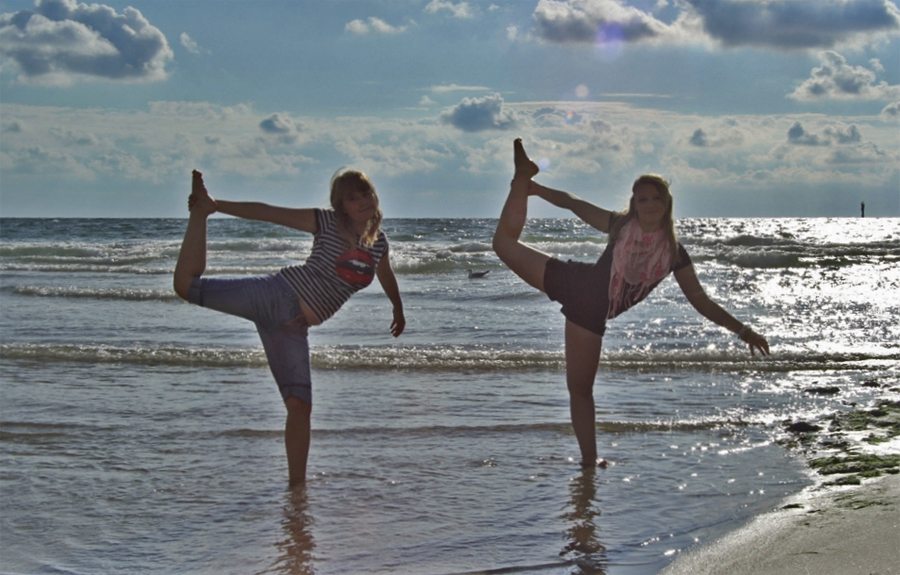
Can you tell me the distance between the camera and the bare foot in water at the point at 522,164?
5.11 meters

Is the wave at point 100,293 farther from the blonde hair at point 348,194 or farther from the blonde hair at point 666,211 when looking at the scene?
the blonde hair at point 666,211

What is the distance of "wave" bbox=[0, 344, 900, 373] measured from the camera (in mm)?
8773

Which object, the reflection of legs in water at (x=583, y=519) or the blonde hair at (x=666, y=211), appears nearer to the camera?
the reflection of legs in water at (x=583, y=519)

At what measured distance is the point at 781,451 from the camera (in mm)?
5668

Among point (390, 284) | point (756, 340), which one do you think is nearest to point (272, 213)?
point (390, 284)

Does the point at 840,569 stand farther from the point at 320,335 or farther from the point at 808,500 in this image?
the point at 320,335

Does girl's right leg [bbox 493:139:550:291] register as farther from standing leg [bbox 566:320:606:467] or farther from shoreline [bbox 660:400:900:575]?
shoreline [bbox 660:400:900:575]

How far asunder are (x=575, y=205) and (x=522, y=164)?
1.36 ft

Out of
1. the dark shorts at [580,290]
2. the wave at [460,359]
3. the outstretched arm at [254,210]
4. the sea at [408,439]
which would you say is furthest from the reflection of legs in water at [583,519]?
the wave at [460,359]

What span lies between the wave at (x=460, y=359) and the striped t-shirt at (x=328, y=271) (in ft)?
13.4

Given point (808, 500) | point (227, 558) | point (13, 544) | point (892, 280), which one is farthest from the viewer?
point (892, 280)

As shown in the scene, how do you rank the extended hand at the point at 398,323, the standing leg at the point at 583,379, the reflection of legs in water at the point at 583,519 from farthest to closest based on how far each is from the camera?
the extended hand at the point at 398,323, the standing leg at the point at 583,379, the reflection of legs in water at the point at 583,519

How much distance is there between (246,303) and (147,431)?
242 cm

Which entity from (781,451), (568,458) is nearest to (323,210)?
(568,458)
